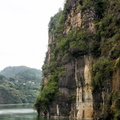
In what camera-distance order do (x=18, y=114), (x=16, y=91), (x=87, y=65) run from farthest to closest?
(x=16, y=91), (x=18, y=114), (x=87, y=65)

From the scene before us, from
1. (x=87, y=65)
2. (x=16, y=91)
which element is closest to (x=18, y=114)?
(x=87, y=65)

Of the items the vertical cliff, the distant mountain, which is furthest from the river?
the distant mountain

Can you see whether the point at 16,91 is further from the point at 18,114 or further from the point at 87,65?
the point at 87,65

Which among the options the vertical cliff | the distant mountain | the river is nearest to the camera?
the vertical cliff

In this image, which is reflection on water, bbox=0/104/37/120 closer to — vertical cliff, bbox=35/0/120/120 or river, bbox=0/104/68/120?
river, bbox=0/104/68/120

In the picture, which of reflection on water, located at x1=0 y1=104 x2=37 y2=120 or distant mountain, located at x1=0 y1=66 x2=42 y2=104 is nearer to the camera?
reflection on water, located at x1=0 y1=104 x2=37 y2=120

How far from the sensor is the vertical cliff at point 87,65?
28.8m

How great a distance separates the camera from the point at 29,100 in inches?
4747

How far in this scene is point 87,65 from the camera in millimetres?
35562

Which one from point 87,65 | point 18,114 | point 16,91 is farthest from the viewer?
point 16,91

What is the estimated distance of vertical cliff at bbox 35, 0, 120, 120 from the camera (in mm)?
28812

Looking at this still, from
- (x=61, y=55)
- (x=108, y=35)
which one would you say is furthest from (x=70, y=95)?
(x=108, y=35)

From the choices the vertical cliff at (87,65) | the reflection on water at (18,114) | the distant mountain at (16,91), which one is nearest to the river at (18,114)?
the reflection on water at (18,114)

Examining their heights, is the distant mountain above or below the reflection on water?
above
